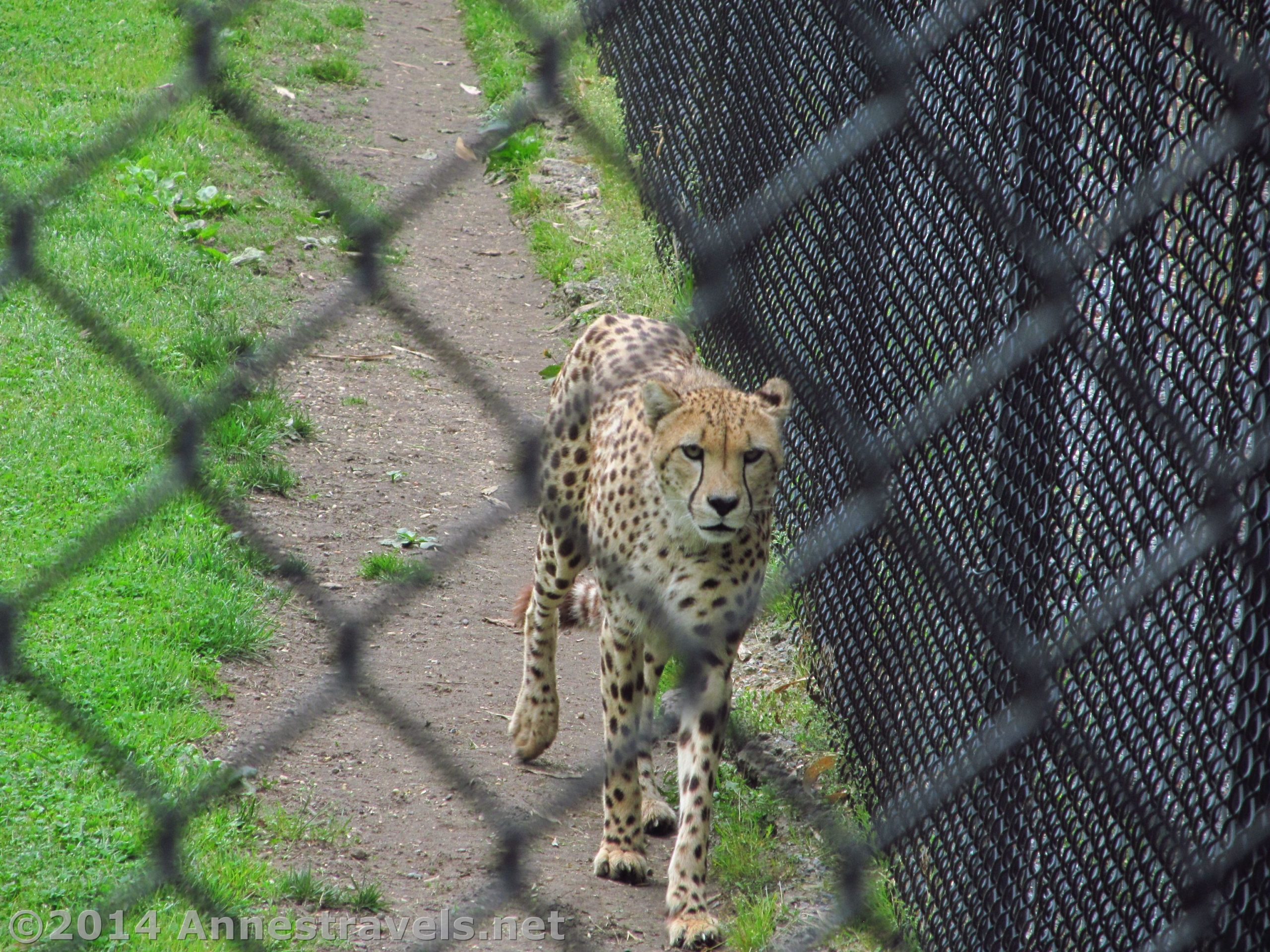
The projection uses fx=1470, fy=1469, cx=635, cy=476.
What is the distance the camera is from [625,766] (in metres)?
3.21

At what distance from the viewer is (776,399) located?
309 cm

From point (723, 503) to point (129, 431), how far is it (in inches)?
84.3

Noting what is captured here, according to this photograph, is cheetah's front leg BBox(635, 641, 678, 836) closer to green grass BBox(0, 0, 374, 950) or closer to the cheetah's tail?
the cheetah's tail

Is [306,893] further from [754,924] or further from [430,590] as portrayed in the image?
[430,590]

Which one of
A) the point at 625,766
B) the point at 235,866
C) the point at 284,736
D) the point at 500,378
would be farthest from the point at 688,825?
the point at 500,378

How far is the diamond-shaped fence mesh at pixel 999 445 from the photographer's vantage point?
170 centimetres

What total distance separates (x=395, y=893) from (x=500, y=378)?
8.38 feet

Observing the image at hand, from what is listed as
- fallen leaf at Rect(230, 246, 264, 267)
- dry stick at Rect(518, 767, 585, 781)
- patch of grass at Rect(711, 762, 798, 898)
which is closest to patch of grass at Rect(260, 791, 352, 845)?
dry stick at Rect(518, 767, 585, 781)

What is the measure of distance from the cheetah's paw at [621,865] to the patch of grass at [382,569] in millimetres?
1248

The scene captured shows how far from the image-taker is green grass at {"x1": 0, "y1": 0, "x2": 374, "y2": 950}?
2975mm

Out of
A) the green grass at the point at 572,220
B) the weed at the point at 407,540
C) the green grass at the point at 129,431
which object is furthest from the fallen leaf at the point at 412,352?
the weed at the point at 407,540

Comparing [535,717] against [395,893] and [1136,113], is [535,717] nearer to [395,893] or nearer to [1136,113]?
[395,893]

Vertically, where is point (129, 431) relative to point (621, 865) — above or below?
above

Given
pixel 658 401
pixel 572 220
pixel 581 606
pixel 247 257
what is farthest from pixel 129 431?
pixel 572 220
